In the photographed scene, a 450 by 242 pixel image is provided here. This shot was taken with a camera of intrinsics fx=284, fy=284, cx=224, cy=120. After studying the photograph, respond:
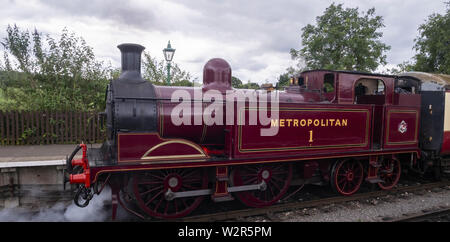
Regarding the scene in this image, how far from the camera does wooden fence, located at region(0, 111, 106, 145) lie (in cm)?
802

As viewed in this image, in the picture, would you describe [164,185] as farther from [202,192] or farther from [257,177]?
[257,177]

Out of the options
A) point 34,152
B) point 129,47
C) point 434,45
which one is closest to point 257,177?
point 129,47

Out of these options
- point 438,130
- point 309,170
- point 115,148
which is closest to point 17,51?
point 115,148

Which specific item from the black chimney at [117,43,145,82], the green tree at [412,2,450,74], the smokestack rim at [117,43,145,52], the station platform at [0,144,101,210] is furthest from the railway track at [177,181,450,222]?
the green tree at [412,2,450,74]

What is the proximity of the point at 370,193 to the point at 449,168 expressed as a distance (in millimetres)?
3053

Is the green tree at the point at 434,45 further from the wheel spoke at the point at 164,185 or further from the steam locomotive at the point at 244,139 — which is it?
the wheel spoke at the point at 164,185

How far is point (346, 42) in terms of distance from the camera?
14.5 metres

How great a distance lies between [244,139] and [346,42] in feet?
39.5

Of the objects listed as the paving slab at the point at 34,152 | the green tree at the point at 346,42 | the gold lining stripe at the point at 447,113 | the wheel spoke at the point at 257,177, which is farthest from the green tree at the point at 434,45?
the paving slab at the point at 34,152

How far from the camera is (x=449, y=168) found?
7598 mm

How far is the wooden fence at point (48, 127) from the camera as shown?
26.3 ft

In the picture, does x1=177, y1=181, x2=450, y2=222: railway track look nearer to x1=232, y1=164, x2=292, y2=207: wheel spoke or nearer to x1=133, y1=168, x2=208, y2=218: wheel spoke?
x1=232, y1=164, x2=292, y2=207: wheel spoke

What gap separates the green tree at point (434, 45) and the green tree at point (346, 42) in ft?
13.8
